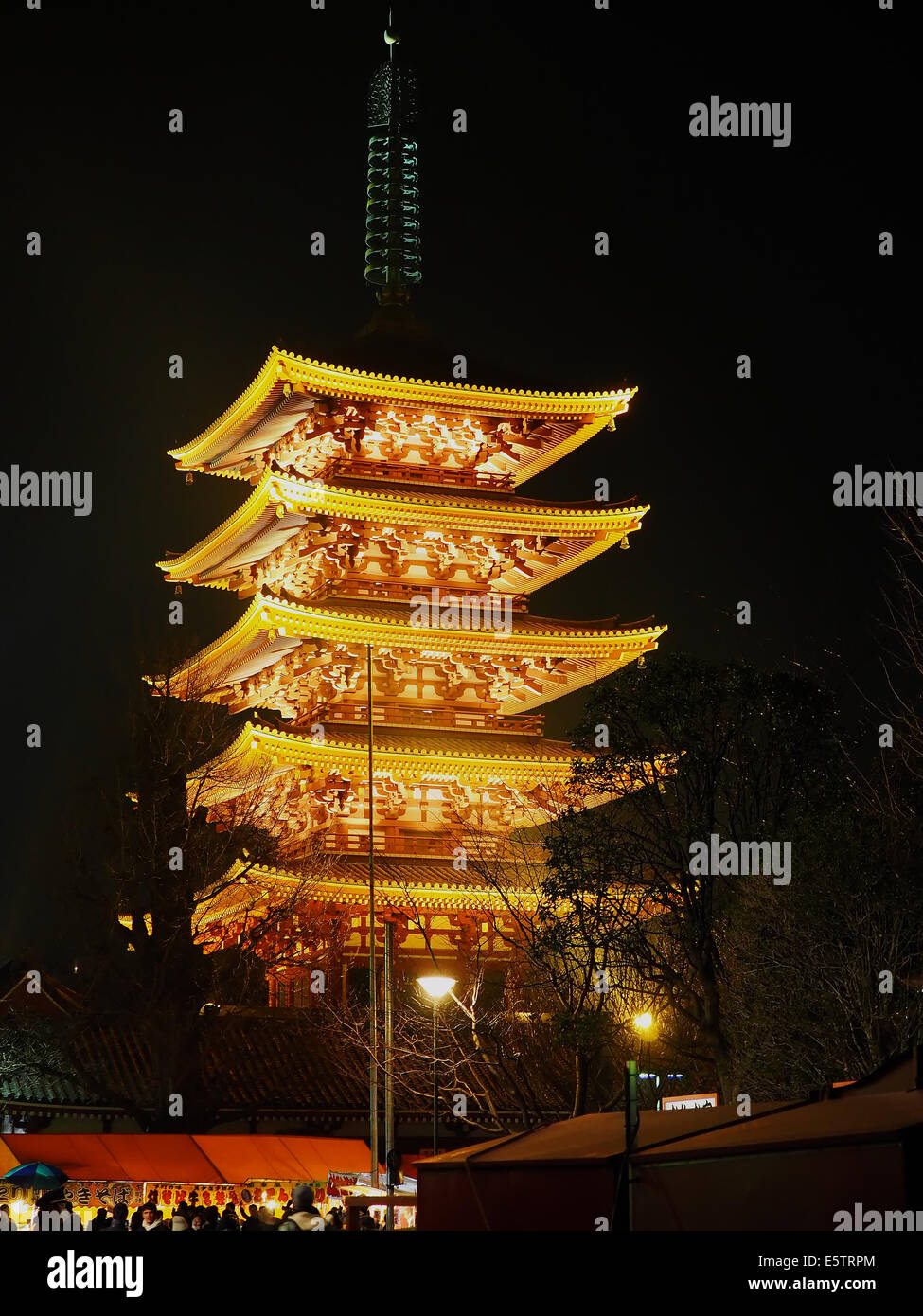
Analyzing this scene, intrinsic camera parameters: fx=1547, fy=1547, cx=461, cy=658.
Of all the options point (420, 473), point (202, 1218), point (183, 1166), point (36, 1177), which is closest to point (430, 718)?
point (420, 473)

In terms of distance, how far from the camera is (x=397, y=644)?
3416 centimetres

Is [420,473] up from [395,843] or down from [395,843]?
up

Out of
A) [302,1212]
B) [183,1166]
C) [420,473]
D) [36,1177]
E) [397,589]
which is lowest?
[183,1166]

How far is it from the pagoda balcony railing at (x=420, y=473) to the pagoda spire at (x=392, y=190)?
20.6ft

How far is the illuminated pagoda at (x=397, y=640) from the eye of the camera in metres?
32.8

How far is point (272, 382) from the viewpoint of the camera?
112 feet

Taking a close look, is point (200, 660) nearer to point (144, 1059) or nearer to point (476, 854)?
point (476, 854)

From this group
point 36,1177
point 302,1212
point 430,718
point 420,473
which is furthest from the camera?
point 420,473

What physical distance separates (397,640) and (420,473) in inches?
180

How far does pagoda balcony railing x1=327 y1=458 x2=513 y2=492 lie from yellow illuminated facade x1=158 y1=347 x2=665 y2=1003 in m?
0.05

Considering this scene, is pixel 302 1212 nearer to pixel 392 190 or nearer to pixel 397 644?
pixel 397 644

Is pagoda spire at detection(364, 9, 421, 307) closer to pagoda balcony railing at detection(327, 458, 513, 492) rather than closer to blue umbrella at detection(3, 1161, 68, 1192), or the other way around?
pagoda balcony railing at detection(327, 458, 513, 492)

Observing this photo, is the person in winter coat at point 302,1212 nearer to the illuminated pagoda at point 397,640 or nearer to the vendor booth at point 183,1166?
the vendor booth at point 183,1166

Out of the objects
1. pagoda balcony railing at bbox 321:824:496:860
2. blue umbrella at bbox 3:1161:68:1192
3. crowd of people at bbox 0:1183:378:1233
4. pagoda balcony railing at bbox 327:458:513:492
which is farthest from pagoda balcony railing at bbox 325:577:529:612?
crowd of people at bbox 0:1183:378:1233
